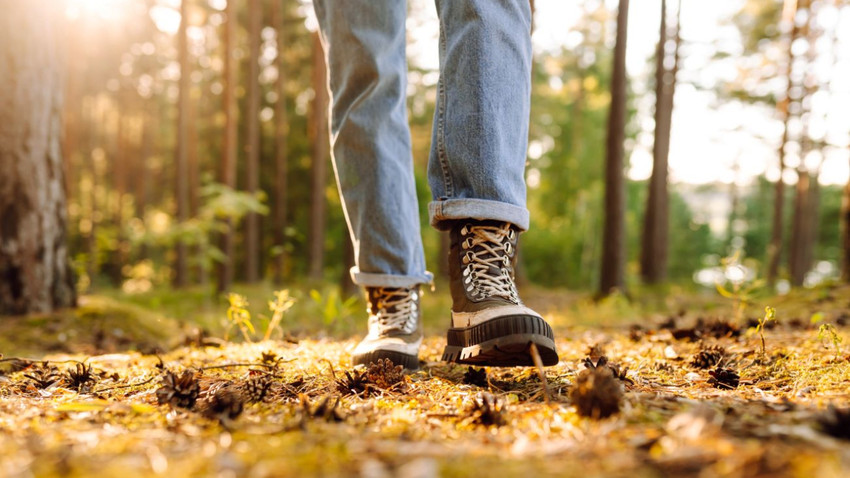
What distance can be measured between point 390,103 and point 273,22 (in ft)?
47.6

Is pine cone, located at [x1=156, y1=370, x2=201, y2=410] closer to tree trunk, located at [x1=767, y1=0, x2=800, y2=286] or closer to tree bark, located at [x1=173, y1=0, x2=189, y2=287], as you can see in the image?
tree bark, located at [x1=173, y1=0, x2=189, y2=287]

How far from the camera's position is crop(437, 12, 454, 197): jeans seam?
1.66 metres

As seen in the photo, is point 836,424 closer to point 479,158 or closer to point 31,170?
point 479,158

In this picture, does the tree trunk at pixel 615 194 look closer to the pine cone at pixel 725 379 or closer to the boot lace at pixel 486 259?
the pine cone at pixel 725 379

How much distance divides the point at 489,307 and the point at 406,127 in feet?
2.97

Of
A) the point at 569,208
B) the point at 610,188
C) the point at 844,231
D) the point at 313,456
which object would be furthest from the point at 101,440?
the point at 569,208

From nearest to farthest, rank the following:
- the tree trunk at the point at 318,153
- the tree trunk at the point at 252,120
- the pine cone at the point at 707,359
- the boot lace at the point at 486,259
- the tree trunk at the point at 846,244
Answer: the boot lace at the point at 486,259 → the pine cone at the point at 707,359 → the tree trunk at the point at 846,244 → the tree trunk at the point at 318,153 → the tree trunk at the point at 252,120

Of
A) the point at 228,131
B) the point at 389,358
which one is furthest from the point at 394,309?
the point at 228,131

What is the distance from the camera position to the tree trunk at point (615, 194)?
9.78m

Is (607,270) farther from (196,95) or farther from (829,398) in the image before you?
(196,95)

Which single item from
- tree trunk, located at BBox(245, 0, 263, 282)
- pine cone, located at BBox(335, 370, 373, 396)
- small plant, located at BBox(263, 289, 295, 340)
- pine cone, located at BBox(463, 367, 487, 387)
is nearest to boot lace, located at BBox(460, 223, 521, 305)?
pine cone, located at BBox(463, 367, 487, 387)

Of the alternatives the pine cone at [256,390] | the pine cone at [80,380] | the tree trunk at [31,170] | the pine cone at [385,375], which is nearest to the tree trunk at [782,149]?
the tree trunk at [31,170]

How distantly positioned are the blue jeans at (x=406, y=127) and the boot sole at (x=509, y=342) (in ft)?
1.02

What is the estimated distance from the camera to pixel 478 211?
156 cm
